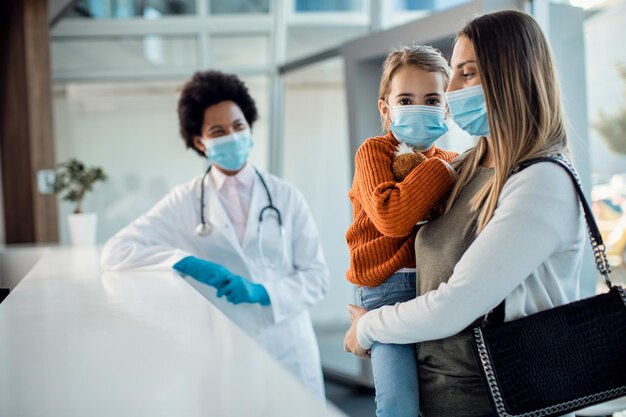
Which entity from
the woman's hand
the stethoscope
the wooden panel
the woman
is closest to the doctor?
the stethoscope

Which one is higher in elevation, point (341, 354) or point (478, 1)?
point (478, 1)

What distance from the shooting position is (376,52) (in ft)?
13.0

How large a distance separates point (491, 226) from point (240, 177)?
1.56 metres

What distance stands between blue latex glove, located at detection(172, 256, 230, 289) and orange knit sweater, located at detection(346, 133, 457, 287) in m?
0.76

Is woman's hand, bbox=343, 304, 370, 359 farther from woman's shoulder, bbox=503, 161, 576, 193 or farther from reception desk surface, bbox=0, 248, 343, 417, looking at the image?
woman's shoulder, bbox=503, 161, 576, 193

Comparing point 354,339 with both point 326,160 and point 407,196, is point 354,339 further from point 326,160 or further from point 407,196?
point 326,160

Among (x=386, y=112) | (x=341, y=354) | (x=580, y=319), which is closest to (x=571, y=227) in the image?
(x=580, y=319)

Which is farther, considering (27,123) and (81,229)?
(27,123)

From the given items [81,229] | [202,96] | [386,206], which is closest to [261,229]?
[202,96]

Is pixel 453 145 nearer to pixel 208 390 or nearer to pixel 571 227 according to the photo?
pixel 571 227

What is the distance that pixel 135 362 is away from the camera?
1.12 m

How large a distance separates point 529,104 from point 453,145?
2.78 metres

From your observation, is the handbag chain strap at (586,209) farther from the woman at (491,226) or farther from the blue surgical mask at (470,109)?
the blue surgical mask at (470,109)

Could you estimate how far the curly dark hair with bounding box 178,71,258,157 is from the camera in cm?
254
